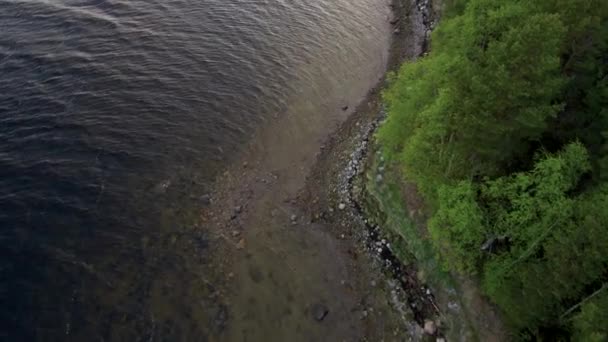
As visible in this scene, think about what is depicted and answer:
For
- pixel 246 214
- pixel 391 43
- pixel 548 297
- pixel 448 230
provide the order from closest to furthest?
1. pixel 548 297
2. pixel 448 230
3. pixel 246 214
4. pixel 391 43

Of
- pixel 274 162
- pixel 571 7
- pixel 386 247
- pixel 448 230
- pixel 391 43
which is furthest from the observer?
pixel 391 43

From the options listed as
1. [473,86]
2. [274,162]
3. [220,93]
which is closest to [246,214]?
[274,162]

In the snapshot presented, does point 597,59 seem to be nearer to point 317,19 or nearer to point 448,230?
point 448,230

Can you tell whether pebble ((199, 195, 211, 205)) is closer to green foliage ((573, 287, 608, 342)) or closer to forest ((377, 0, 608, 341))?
forest ((377, 0, 608, 341))

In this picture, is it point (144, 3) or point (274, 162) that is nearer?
point (274, 162)

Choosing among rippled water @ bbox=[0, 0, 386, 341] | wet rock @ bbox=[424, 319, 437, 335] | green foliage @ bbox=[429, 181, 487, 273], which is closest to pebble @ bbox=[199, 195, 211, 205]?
rippled water @ bbox=[0, 0, 386, 341]

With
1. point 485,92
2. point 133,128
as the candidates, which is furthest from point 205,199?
point 485,92

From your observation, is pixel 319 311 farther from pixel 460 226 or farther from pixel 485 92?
pixel 485 92
